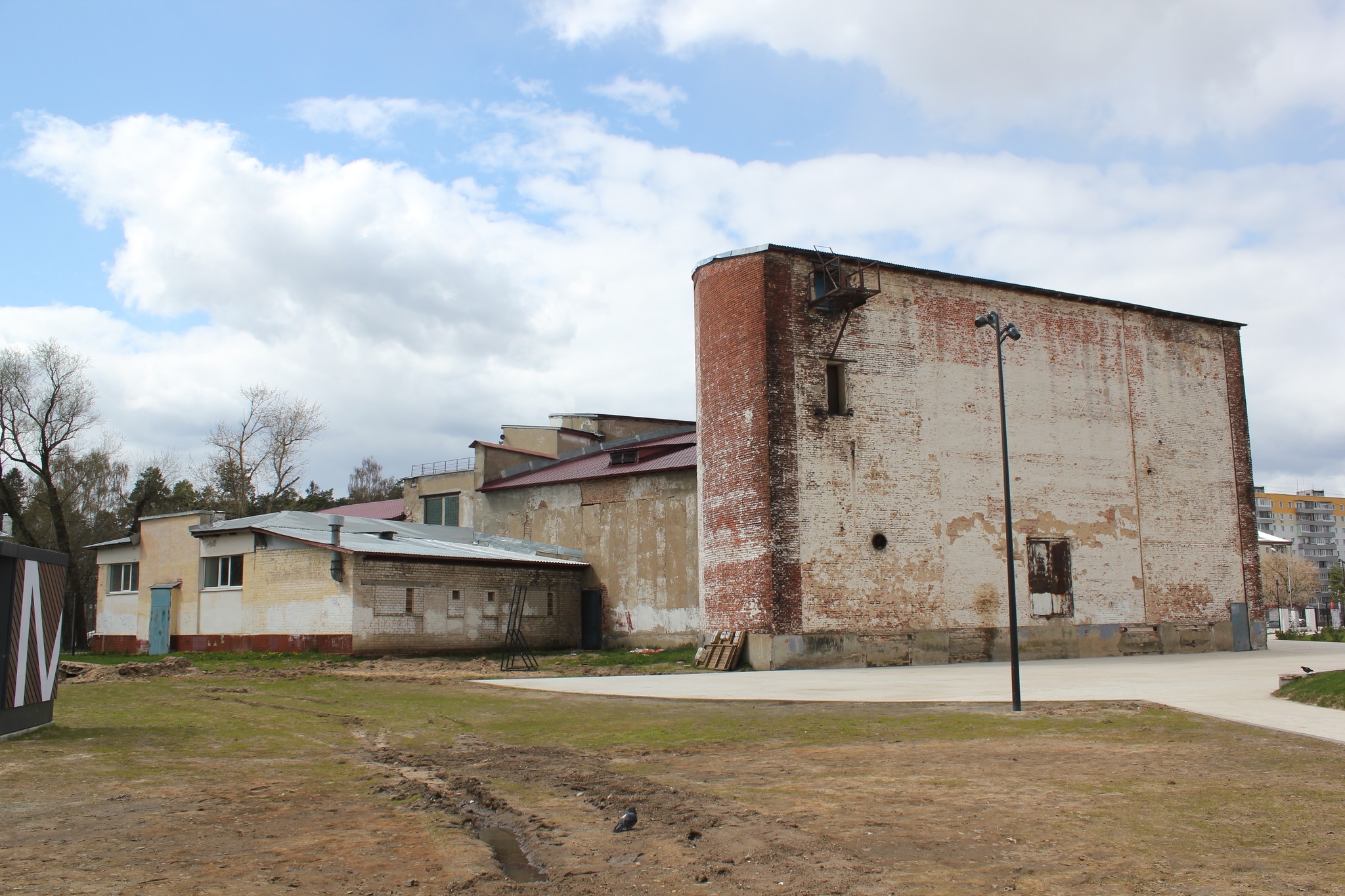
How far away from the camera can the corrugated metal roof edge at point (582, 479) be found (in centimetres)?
3050

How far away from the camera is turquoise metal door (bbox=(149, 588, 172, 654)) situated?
31203 millimetres

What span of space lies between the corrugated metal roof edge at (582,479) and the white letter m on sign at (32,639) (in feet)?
60.5

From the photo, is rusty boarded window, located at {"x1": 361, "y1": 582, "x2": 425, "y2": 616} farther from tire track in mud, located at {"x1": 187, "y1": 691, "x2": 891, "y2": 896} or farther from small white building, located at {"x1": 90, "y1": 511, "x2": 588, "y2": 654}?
tire track in mud, located at {"x1": 187, "y1": 691, "x2": 891, "y2": 896}

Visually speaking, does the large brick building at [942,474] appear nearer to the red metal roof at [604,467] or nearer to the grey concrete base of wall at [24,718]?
the red metal roof at [604,467]

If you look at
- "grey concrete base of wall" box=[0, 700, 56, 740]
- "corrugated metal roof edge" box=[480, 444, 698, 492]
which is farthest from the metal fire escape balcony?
"grey concrete base of wall" box=[0, 700, 56, 740]

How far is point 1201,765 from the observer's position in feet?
28.0

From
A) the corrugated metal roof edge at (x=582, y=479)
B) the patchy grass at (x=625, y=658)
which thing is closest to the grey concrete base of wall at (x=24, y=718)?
the patchy grass at (x=625, y=658)

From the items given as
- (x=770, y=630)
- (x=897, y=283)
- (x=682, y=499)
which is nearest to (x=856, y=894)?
(x=770, y=630)

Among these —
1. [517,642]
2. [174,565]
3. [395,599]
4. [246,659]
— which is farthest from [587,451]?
[246,659]

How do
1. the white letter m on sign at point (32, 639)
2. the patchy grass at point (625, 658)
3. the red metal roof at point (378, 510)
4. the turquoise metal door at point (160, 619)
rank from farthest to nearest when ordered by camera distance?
the red metal roof at point (378, 510) → the turquoise metal door at point (160, 619) → the patchy grass at point (625, 658) → the white letter m on sign at point (32, 639)

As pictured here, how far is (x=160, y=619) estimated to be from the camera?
31531 millimetres

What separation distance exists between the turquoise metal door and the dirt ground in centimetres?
2040

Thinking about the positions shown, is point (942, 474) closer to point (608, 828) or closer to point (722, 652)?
point (722, 652)

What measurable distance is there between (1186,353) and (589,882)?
31002 mm
